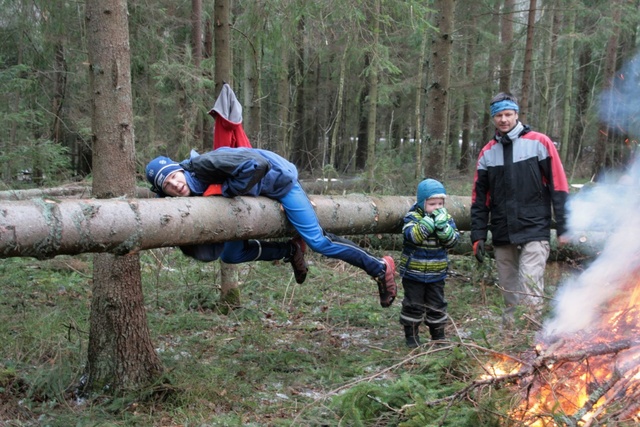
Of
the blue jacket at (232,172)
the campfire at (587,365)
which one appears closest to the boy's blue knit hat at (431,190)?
the blue jacket at (232,172)

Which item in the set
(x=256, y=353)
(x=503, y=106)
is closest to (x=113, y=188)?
(x=256, y=353)

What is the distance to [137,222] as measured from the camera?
3.76 m

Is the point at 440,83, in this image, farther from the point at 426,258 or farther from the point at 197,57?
the point at 197,57

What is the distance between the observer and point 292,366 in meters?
5.11

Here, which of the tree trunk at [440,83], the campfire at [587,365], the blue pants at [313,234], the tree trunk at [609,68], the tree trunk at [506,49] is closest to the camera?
the campfire at [587,365]

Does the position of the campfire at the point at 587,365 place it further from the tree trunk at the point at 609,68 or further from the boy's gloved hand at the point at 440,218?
the tree trunk at the point at 609,68

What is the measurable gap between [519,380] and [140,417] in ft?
8.47

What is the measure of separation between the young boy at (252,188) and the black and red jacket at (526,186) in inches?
50.4

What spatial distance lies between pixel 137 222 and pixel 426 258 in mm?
2712

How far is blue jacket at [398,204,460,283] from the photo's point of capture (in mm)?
A: 5188

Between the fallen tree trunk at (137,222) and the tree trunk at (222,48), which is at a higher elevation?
the tree trunk at (222,48)

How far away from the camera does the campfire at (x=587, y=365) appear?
10.3ft

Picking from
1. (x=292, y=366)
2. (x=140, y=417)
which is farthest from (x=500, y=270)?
(x=140, y=417)

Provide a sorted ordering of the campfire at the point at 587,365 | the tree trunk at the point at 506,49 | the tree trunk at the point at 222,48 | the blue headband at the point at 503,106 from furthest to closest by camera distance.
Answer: the tree trunk at the point at 506,49, the tree trunk at the point at 222,48, the blue headband at the point at 503,106, the campfire at the point at 587,365
